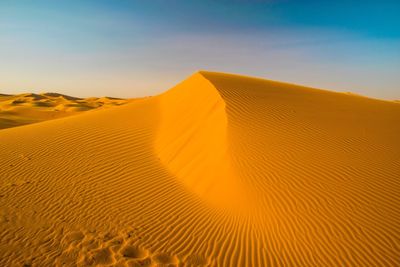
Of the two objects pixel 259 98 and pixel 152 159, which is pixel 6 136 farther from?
pixel 259 98

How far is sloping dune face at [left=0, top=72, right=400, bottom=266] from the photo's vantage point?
4.86 meters

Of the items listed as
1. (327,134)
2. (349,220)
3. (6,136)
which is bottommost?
(6,136)

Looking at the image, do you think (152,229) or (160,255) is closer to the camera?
(160,255)

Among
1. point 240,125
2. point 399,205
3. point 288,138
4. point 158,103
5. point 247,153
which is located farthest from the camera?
Answer: point 158,103

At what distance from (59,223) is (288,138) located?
23.4 ft

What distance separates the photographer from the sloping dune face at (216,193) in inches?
191

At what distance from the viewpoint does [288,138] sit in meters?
8.55

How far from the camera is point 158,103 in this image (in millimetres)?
18266

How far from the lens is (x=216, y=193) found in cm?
698

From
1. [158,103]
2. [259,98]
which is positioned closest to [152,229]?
[259,98]

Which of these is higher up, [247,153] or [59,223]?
Result: [247,153]

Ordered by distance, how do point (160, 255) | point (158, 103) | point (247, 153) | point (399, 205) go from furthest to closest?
point (158, 103) → point (247, 153) → point (399, 205) → point (160, 255)

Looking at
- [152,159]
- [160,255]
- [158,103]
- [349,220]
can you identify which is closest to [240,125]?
[152,159]

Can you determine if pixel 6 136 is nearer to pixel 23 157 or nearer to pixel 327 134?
pixel 23 157
